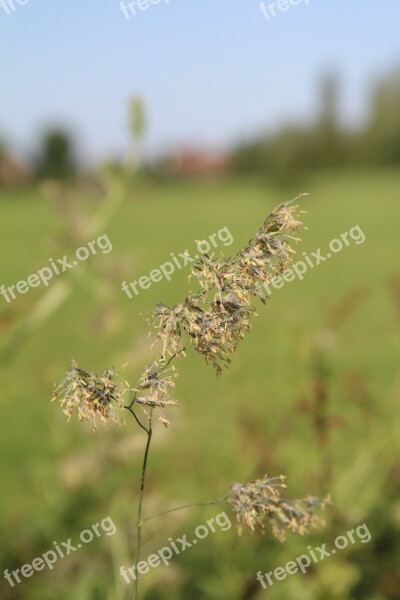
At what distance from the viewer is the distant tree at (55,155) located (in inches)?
2290

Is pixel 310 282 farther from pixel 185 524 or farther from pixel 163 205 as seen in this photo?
pixel 163 205

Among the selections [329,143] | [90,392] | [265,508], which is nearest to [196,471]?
[265,508]

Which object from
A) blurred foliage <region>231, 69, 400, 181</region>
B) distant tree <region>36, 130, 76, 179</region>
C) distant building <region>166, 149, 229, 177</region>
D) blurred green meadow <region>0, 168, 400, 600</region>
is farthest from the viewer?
blurred foliage <region>231, 69, 400, 181</region>

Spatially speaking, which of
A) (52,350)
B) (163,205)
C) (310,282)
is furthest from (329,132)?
(52,350)

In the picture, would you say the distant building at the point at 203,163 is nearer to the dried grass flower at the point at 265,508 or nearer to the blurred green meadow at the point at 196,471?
the blurred green meadow at the point at 196,471

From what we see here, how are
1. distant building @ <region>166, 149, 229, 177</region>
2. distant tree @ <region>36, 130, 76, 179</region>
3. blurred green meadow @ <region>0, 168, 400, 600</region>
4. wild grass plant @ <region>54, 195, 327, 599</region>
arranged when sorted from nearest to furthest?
1. wild grass plant @ <region>54, 195, 327, 599</region>
2. blurred green meadow @ <region>0, 168, 400, 600</region>
3. distant building @ <region>166, 149, 229, 177</region>
4. distant tree @ <region>36, 130, 76, 179</region>

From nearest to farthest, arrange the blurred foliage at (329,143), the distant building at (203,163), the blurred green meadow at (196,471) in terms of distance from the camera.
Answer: the blurred green meadow at (196,471) → the distant building at (203,163) → the blurred foliage at (329,143)

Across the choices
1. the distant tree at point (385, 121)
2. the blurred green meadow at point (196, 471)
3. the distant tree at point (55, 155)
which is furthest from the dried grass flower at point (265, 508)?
A: the distant tree at point (385, 121)

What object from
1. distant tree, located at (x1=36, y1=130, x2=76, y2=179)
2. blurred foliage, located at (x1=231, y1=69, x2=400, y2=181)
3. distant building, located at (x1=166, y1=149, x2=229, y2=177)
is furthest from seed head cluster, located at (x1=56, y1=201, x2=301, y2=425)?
blurred foliage, located at (x1=231, y1=69, x2=400, y2=181)

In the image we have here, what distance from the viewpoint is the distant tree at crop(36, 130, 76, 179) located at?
191 ft

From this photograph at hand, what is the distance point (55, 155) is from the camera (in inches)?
2313

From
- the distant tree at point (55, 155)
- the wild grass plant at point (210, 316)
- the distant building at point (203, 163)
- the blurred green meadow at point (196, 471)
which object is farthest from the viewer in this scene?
the distant tree at point (55, 155)

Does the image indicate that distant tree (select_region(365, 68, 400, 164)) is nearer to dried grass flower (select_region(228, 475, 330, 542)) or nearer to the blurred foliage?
the blurred foliage

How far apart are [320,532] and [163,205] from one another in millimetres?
43161
